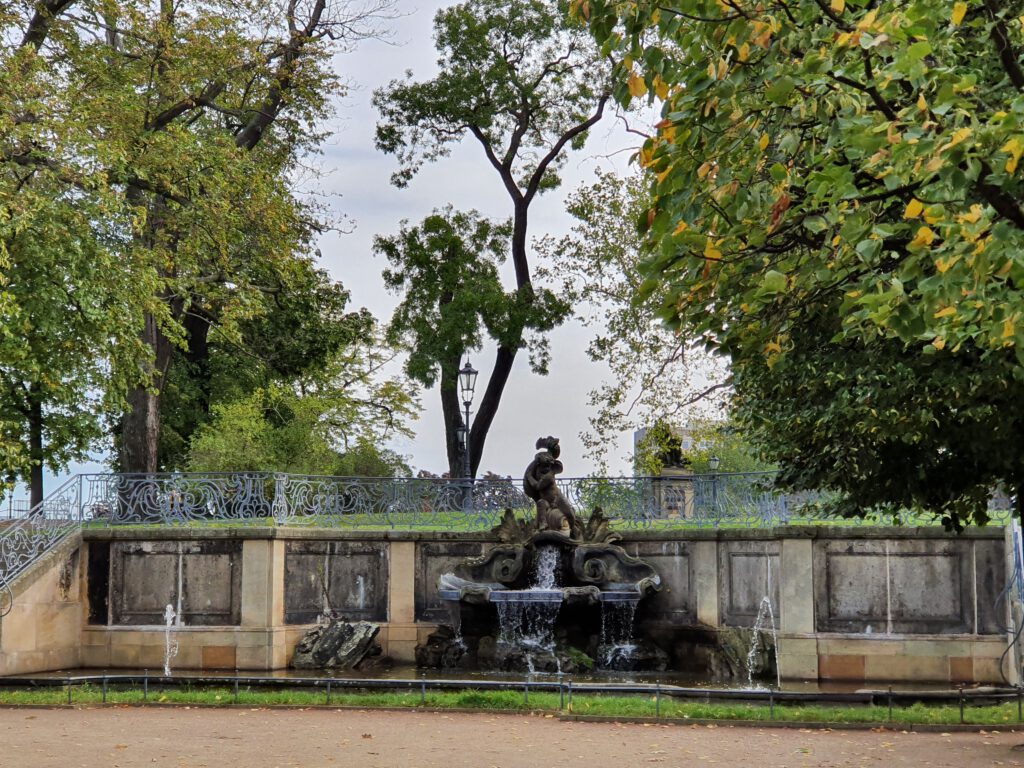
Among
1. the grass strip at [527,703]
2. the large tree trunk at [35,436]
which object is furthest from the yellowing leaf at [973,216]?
the large tree trunk at [35,436]

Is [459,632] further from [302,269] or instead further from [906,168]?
[906,168]

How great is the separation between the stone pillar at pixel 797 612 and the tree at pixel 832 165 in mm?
9746

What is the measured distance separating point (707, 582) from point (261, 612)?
752cm

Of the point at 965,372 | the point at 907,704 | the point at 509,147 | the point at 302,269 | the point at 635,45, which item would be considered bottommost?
the point at 907,704

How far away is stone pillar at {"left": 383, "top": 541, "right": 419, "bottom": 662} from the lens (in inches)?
871

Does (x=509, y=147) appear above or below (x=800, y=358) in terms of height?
above

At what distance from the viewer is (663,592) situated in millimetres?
21328

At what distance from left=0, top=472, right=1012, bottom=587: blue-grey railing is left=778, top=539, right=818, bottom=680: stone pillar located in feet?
3.64

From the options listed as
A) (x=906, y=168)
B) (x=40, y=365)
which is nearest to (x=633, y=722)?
(x=906, y=168)

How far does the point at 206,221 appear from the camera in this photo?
2312cm

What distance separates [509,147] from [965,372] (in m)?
24.0

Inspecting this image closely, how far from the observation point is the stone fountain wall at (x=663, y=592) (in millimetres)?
18422

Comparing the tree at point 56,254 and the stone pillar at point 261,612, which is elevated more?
the tree at point 56,254

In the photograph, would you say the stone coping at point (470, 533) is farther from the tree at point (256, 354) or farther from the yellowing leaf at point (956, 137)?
the yellowing leaf at point (956, 137)
